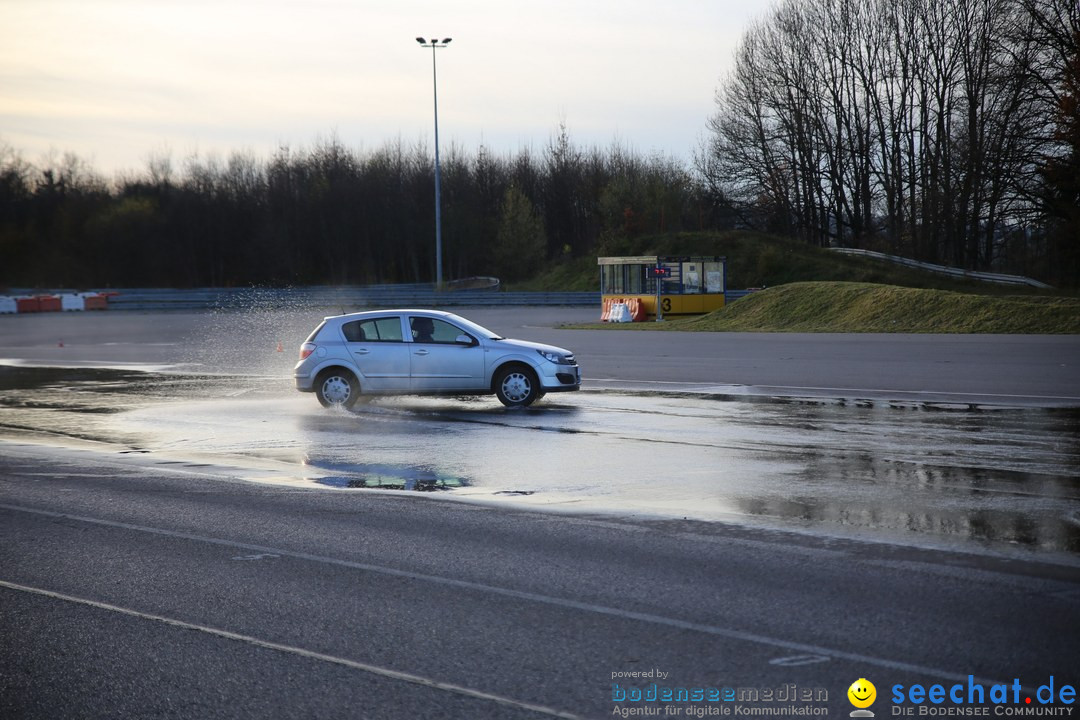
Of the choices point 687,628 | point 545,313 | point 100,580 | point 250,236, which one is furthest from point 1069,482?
point 250,236

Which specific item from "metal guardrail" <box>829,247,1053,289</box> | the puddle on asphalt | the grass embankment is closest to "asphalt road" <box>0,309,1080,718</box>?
the puddle on asphalt

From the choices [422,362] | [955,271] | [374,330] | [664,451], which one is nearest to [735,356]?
[422,362]

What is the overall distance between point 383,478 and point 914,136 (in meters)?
64.2

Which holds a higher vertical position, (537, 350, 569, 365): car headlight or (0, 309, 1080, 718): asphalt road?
(537, 350, 569, 365): car headlight

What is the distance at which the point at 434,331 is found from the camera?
55.9 feet

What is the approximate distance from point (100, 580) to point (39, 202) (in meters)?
99.6

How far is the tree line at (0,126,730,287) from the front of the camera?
92250 mm

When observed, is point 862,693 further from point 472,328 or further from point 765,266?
point 765,266

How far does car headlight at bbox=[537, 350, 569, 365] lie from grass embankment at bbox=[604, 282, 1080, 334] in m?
19.6

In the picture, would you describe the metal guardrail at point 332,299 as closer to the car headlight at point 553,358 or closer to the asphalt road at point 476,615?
the car headlight at point 553,358

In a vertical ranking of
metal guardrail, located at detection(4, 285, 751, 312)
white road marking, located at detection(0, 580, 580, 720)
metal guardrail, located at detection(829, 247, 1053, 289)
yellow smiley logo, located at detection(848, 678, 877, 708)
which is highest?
metal guardrail, located at detection(829, 247, 1053, 289)

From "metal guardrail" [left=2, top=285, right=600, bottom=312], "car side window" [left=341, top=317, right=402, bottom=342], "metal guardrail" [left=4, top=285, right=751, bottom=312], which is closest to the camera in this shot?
"car side window" [left=341, top=317, right=402, bottom=342]

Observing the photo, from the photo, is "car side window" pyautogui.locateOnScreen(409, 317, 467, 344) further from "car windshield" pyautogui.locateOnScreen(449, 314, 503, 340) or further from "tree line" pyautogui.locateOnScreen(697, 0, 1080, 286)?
"tree line" pyautogui.locateOnScreen(697, 0, 1080, 286)

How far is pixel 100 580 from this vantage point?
693cm
